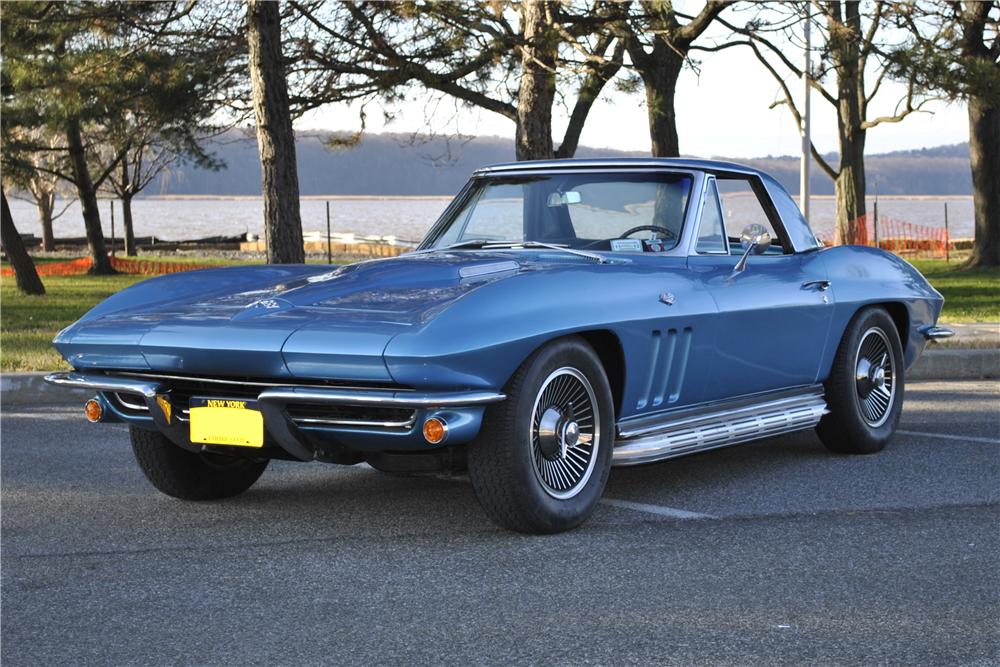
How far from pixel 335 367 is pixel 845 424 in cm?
332

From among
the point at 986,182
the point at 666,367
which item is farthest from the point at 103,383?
the point at 986,182

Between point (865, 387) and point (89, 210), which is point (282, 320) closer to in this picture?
point (865, 387)

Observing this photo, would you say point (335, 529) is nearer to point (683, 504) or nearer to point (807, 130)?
point (683, 504)

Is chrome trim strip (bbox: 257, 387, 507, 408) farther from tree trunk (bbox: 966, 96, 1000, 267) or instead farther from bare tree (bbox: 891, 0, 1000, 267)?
tree trunk (bbox: 966, 96, 1000, 267)

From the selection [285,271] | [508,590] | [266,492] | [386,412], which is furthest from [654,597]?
[285,271]

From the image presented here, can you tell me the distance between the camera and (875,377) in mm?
7371

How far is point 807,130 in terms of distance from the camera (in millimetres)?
26922

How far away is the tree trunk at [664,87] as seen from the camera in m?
18.6

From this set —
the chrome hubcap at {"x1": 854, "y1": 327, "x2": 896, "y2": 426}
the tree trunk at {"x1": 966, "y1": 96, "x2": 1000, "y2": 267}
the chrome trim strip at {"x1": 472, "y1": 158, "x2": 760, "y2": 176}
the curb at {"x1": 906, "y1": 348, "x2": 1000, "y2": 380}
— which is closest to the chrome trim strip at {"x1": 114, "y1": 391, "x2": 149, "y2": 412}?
the chrome trim strip at {"x1": 472, "y1": 158, "x2": 760, "y2": 176}

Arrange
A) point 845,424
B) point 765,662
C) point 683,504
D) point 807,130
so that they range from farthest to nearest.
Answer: point 807,130
point 845,424
point 683,504
point 765,662

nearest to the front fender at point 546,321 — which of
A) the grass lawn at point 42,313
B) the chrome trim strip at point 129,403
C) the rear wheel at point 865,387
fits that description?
the chrome trim strip at point 129,403

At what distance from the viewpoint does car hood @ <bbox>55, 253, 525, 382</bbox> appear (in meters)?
4.78

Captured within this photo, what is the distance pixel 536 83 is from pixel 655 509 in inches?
373

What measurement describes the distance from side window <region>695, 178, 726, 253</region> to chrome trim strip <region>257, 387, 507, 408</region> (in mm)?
1924
